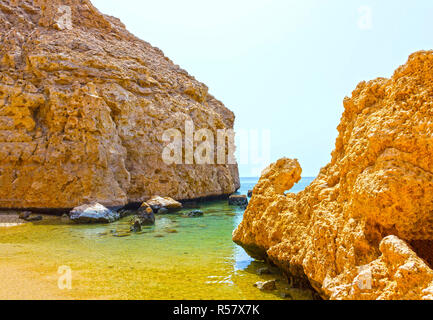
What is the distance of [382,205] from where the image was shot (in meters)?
3.60

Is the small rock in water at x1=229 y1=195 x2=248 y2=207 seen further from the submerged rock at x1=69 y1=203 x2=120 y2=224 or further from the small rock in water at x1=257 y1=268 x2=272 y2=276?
the small rock in water at x1=257 y1=268 x2=272 y2=276

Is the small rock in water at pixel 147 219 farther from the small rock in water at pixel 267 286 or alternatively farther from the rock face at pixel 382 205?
the rock face at pixel 382 205

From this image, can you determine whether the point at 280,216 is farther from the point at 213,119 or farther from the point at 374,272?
the point at 213,119

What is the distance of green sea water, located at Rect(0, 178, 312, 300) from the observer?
5453mm

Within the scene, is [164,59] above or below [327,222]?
above

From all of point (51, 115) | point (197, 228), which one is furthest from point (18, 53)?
point (197, 228)

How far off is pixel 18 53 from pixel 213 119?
17803mm

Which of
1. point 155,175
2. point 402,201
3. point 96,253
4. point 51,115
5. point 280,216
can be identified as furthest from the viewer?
point 155,175

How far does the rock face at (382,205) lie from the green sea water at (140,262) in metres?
1.46

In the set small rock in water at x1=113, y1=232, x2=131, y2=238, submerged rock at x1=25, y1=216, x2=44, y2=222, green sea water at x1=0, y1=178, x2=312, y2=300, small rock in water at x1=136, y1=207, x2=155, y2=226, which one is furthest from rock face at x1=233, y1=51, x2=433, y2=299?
submerged rock at x1=25, y1=216, x2=44, y2=222

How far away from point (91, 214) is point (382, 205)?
48.2 feet

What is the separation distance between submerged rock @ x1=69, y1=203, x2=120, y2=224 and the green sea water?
166cm

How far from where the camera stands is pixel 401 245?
317 cm

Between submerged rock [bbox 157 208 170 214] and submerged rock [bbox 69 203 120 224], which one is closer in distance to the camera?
submerged rock [bbox 69 203 120 224]
